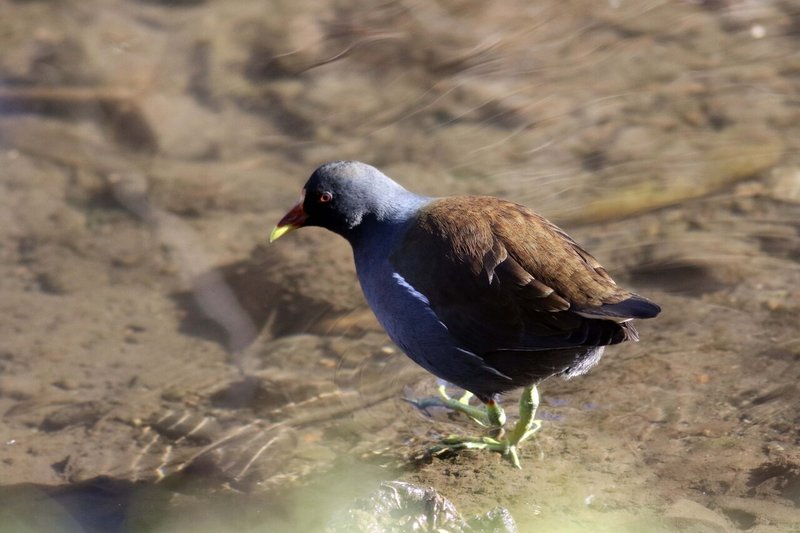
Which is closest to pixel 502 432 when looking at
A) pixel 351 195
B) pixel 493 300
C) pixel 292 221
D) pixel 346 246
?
pixel 493 300

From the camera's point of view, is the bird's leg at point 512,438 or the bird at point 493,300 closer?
the bird at point 493,300

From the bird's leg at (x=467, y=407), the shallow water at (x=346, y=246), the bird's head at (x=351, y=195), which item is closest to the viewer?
the shallow water at (x=346, y=246)

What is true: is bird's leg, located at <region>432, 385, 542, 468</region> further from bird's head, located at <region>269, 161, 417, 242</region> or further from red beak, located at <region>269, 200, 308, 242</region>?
red beak, located at <region>269, 200, 308, 242</region>

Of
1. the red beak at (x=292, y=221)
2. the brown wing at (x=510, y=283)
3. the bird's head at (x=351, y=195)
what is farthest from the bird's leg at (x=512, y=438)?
the red beak at (x=292, y=221)

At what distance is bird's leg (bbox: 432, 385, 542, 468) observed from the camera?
13.4 feet

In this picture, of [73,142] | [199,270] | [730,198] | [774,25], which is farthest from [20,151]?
[774,25]

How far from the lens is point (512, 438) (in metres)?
4.11

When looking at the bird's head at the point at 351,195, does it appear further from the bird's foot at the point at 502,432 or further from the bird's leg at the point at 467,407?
the bird's foot at the point at 502,432

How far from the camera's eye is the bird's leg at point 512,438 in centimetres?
410

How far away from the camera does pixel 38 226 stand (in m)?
6.27

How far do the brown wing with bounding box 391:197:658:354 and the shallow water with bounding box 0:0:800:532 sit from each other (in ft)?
1.89

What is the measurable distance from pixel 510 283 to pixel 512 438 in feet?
2.36

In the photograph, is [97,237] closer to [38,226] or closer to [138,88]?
[38,226]

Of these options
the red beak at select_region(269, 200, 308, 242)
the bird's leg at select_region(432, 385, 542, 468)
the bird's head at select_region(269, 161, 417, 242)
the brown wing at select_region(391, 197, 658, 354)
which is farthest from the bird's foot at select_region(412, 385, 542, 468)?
the red beak at select_region(269, 200, 308, 242)
